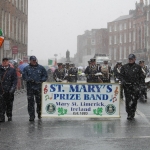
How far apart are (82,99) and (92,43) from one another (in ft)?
474

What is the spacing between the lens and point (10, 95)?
1487 cm

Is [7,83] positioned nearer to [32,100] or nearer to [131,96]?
[32,100]

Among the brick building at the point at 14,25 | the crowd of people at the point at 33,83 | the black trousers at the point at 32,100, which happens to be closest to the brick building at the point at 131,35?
the brick building at the point at 14,25

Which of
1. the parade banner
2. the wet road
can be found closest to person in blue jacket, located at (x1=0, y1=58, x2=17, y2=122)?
the wet road

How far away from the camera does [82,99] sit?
15.0 metres

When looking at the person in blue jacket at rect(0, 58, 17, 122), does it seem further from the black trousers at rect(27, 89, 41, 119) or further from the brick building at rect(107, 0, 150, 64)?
the brick building at rect(107, 0, 150, 64)

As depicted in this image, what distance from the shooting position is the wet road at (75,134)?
9938mm

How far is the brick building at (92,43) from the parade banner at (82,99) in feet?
369

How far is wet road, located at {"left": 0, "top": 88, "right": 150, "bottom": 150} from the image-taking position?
32.6ft

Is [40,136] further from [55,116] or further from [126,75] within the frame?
[126,75]

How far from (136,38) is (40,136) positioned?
322 feet

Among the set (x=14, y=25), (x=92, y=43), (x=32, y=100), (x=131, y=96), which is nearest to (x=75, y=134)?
(x=32, y=100)

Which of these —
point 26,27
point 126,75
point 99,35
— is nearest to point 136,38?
point 99,35

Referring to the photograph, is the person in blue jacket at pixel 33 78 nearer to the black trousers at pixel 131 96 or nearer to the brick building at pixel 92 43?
the black trousers at pixel 131 96
